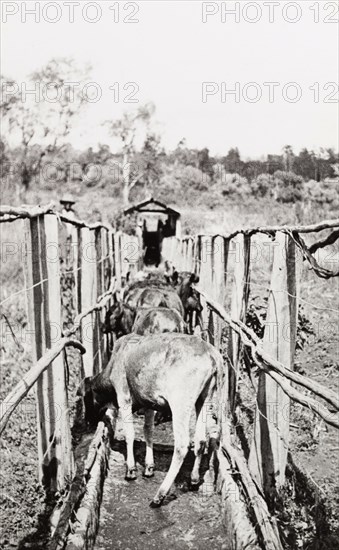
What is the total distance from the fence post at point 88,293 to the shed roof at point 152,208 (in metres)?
23.7

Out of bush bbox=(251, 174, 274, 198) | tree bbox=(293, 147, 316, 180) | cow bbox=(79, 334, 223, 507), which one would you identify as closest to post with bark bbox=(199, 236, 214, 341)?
cow bbox=(79, 334, 223, 507)

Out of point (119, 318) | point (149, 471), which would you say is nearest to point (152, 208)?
point (119, 318)

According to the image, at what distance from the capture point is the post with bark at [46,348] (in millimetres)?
4156

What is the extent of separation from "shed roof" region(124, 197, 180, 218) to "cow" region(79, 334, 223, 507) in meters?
26.0

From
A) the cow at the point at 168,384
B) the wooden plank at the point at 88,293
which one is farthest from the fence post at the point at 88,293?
the cow at the point at 168,384

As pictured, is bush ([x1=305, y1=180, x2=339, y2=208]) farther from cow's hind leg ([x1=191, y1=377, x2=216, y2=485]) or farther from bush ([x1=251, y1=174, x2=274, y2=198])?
cow's hind leg ([x1=191, y1=377, x2=216, y2=485])

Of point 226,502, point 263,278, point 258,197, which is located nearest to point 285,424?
point 226,502

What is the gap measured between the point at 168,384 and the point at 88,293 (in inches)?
112

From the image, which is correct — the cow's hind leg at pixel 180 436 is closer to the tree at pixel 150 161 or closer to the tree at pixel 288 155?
the tree at pixel 150 161

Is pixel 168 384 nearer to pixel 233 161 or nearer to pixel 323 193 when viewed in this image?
pixel 323 193

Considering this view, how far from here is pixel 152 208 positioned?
32344 mm

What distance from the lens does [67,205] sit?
56.3 feet

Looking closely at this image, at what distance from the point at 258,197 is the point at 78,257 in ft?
149

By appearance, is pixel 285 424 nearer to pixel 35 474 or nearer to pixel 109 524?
pixel 109 524
